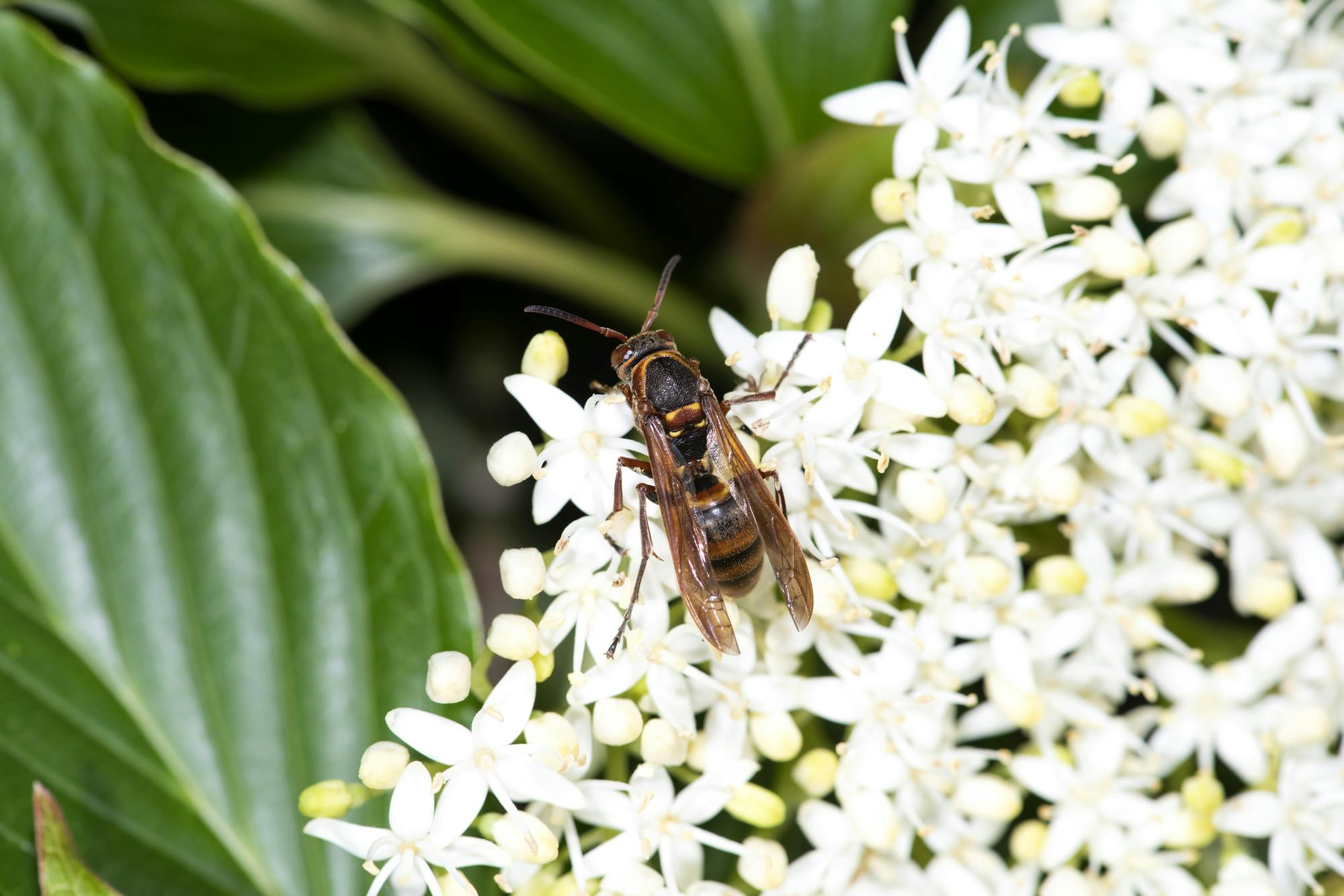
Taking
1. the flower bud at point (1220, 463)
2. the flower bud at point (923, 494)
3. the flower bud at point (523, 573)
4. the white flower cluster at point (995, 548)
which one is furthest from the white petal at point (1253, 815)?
the flower bud at point (523, 573)

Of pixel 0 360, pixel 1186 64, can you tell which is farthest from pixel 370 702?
pixel 1186 64

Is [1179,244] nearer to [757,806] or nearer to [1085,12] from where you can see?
[1085,12]

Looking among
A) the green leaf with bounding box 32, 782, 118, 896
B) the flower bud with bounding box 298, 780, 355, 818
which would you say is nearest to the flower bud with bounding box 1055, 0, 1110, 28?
the flower bud with bounding box 298, 780, 355, 818

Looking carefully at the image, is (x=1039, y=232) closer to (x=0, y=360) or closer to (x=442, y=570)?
(x=442, y=570)

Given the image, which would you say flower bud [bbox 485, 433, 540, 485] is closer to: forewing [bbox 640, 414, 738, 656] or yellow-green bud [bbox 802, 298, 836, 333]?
forewing [bbox 640, 414, 738, 656]

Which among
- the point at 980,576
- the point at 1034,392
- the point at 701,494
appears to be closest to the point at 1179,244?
the point at 1034,392

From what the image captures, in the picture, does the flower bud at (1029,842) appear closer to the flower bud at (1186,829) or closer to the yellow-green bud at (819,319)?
the flower bud at (1186,829)
